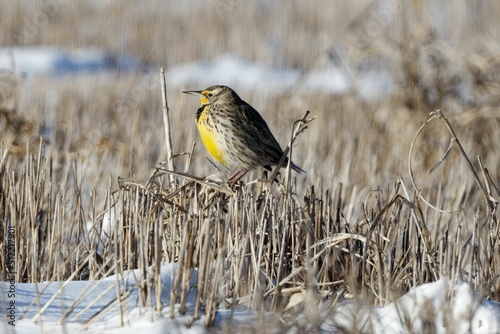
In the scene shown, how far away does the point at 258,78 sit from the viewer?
13594mm

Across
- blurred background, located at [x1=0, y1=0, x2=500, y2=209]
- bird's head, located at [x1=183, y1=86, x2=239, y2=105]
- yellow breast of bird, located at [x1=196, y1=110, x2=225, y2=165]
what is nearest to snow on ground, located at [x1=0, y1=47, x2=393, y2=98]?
blurred background, located at [x1=0, y1=0, x2=500, y2=209]

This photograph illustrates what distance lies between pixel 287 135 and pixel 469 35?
9281mm

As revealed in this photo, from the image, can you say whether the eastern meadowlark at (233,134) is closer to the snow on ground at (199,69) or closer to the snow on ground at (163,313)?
the snow on ground at (163,313)

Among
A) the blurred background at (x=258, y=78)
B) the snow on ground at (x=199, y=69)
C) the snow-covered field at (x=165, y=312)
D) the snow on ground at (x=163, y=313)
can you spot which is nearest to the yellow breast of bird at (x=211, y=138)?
the blurred background at (x=258, y=78)

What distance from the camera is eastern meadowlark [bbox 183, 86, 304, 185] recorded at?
4820 millimetres

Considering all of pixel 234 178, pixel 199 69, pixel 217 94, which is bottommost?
pixel 234 178

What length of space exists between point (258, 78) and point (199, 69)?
3.63 ft

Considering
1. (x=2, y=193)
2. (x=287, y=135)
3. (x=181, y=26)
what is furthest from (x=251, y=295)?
(x=181, y=26)

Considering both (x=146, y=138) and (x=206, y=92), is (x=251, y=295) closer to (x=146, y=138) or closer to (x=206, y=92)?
(x=206, y=92)

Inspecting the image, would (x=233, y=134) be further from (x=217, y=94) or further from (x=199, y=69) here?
(x=199, y=69)

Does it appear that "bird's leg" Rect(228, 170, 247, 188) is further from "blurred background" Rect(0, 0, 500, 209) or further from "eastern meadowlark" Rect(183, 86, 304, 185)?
"blurred background" Rect(0, 0, 500, 209)

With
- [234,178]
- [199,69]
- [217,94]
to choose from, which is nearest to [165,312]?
[234,178]

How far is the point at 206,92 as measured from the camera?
5047mm

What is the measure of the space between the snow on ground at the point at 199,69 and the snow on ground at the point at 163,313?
9106 mm
